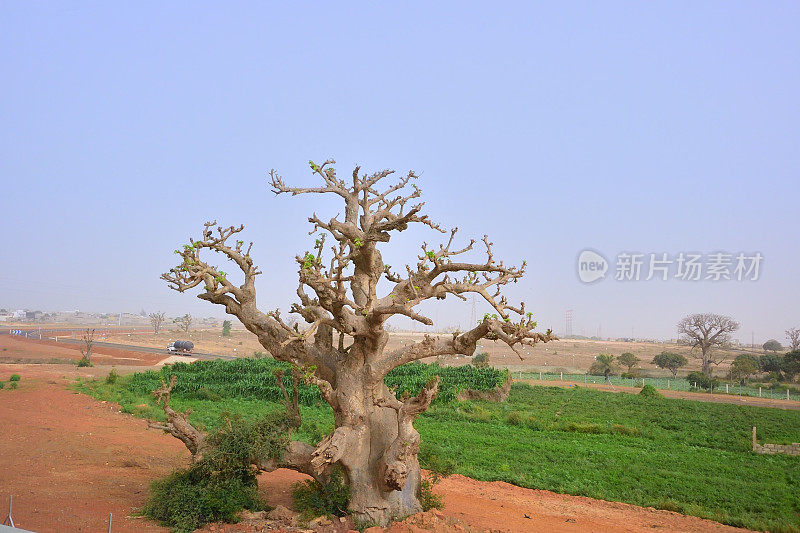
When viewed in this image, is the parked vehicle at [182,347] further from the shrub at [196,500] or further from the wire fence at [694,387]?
the shrub at [196,500]

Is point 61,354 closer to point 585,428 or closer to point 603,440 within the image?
point 585,428

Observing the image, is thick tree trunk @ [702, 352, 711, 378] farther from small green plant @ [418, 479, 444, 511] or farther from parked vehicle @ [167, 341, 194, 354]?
small green plant @ [418, 479, 444, 511]

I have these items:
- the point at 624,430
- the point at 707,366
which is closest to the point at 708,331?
the point at 707,366

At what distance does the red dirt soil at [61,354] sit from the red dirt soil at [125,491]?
91.7ft

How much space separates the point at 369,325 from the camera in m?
8.61

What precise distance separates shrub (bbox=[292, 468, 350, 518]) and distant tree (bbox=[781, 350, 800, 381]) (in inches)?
1885

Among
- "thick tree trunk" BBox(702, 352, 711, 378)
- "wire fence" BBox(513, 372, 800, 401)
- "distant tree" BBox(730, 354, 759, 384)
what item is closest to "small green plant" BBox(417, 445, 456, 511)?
"wire fence" BBox(513, 372, 800, 401)

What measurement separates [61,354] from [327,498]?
45581mm

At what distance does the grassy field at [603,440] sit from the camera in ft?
40.9

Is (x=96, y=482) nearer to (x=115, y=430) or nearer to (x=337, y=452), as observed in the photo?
(x=337, y=452)

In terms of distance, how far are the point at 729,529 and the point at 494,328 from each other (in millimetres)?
6466

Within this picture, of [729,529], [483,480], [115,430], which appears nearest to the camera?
[729,529]

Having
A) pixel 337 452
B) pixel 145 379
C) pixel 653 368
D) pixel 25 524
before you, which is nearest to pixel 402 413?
pixel 337 452

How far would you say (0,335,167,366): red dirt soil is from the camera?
4153 cm
